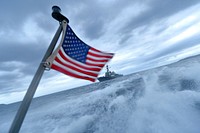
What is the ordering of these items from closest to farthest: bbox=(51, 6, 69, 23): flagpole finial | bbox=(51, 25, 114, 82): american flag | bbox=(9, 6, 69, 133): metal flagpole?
1. bbox=(9, 6, 69, 133): metal flagpole
2. bbox=(51, 6, 69, 23): flagpole finial
3. bbox=(51, 25, 114, 82): american flag

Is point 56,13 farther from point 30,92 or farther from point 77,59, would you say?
point 30,92

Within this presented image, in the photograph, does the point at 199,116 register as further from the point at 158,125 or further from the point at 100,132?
the point at 100,132

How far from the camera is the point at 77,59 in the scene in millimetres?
2832

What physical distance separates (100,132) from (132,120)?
1499mm

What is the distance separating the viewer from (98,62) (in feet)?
10.4

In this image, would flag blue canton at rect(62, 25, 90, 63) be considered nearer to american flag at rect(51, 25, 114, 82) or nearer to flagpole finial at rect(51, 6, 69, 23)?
american flag at rect(51, 25, 114, 82)

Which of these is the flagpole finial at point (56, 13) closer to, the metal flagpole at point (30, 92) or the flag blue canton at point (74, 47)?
the metal flagpole at point (30, 92)

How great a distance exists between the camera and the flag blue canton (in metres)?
2.54

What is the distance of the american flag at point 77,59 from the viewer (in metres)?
2.48

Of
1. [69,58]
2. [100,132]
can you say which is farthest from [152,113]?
[69,58]

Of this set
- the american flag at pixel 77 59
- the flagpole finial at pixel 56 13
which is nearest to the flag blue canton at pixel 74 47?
the american flag at pixel 77 59

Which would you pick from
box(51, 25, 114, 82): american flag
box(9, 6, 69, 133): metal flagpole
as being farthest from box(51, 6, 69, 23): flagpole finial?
box(51, 25, 114, 82): american flag

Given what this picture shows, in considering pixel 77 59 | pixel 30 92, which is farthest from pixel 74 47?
pixel 30 92

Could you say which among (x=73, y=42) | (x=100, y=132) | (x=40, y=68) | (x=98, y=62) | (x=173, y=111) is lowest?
(x=100, y=132)
